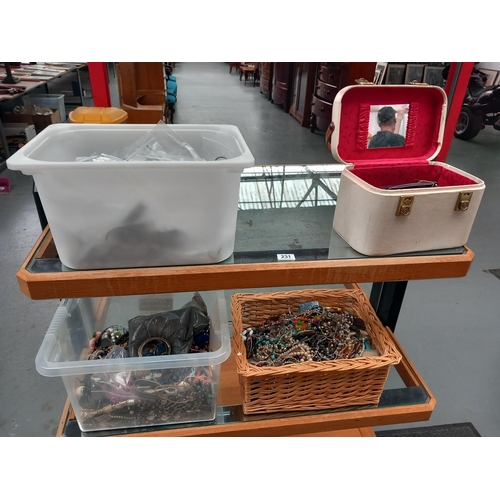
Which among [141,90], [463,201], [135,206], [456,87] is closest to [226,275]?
[135,206]

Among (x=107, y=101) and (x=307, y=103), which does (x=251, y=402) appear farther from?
(x=307, y=103)

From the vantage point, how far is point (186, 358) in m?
0.87

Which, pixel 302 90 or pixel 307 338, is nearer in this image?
pixel 307 338

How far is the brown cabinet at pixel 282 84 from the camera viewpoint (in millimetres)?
5680

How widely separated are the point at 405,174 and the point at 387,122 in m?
0.16

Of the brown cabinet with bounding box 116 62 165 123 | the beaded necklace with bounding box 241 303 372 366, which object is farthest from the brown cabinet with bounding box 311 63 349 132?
the beaded necklace with bounding box 241 303 372 366

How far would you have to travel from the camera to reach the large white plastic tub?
25.9 inches

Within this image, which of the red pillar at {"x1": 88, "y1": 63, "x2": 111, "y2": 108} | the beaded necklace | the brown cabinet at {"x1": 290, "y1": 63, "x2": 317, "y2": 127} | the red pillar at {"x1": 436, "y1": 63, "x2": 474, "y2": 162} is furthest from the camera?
the brown cabinet at {"x1": 290, "y1": 63, "x2": 317, "y2": 127}

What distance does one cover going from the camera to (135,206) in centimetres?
70

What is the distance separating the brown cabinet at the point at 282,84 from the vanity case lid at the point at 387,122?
16.8 ft

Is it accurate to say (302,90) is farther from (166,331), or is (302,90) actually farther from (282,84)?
(166,331)

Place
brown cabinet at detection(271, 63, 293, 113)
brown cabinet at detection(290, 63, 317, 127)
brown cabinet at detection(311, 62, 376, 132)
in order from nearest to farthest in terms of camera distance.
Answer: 1. brown cabinet at detection(311, 62, 376, 132)
2. brown cabinet at detection(290, 63, 317, 127)
3. brown cabinet at detection(271, 63, 293, 113)

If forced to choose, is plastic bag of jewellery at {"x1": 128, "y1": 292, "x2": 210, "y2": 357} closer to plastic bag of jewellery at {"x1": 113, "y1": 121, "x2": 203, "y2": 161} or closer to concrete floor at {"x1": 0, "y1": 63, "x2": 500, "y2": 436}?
plastic bag of jewellery at {"x1": 113, "y1": 121, "x2": 203, "y2": 161}

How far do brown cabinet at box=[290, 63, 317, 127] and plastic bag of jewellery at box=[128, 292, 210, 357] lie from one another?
14.7 ft
